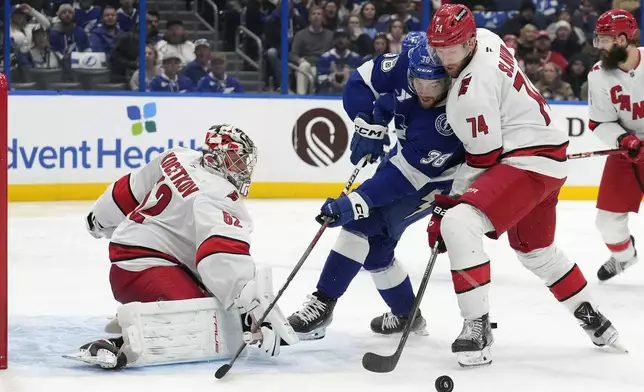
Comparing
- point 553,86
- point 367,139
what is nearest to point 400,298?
point 367,139

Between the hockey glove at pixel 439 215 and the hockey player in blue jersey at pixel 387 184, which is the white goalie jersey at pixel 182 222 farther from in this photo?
the hockey glove at pixel 439 215

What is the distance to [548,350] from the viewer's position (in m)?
3.61

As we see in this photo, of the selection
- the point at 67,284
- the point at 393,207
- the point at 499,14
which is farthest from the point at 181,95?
the point at 393,207

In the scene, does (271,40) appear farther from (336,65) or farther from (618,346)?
(618,346)

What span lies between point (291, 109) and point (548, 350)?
5169mm

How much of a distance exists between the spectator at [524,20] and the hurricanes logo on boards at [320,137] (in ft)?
5.56

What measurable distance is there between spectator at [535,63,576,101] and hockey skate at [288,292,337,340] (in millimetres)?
5782

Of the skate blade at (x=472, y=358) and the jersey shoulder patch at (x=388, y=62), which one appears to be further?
the jersey shoulder patch at (x=388, y=62)

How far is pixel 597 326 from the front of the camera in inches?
139

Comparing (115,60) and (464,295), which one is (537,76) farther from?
(464,295)

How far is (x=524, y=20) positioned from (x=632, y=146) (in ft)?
15.1

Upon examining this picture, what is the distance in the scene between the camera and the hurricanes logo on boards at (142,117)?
8.12 meters

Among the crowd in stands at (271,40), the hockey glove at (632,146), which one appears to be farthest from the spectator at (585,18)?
the hockey glove at (632,146)

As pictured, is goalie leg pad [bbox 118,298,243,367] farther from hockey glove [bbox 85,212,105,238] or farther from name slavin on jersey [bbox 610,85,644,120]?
name slavin on jersey [bbox 610,85,644,120]
